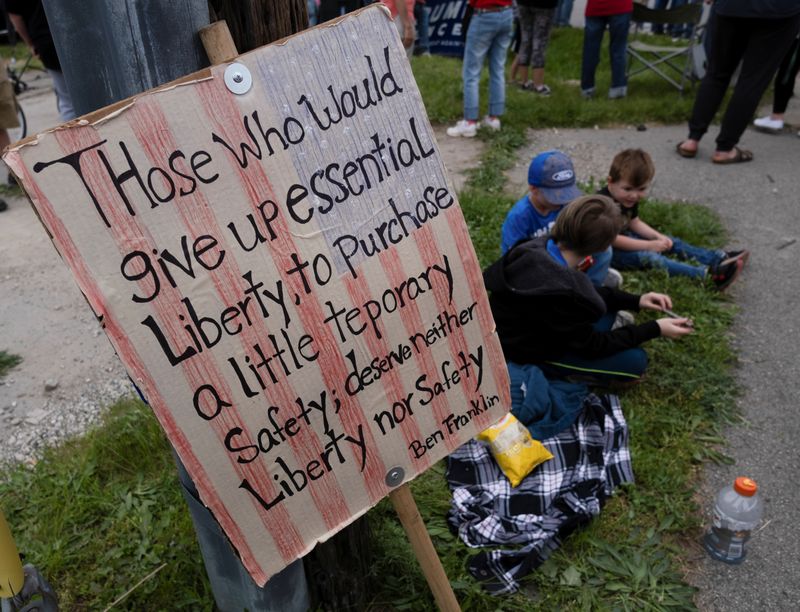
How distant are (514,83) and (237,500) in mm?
7327

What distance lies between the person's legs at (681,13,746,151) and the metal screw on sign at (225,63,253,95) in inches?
185

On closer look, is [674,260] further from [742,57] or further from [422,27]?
[422,27]

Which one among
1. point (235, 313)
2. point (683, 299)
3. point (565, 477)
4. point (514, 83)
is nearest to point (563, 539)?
point (565, 477)

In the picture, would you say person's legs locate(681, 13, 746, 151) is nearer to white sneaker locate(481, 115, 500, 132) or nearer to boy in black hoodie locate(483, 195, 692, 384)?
white sneaker locate(481, 115, 500, 132)

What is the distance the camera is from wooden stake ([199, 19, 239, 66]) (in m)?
1.14

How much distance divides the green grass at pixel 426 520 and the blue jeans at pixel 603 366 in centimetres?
15

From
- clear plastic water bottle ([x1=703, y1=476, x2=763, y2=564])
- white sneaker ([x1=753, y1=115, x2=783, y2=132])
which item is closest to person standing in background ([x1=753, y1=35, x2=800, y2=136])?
white sneaker ([x1=753, y1=115, x2=783, y2=132])

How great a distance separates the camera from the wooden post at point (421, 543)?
1.44 meters

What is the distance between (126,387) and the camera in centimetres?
298

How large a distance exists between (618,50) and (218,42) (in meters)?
6.28

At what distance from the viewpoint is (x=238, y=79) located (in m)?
1.10

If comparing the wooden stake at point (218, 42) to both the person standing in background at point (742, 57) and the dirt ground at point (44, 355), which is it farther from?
the person standing in background at point (742, 57)

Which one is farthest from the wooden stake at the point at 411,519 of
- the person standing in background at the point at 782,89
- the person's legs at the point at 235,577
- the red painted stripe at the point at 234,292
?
the person standing in background at the point at 782,89

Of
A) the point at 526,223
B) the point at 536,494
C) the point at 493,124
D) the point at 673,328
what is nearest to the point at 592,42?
the point at 493,124
